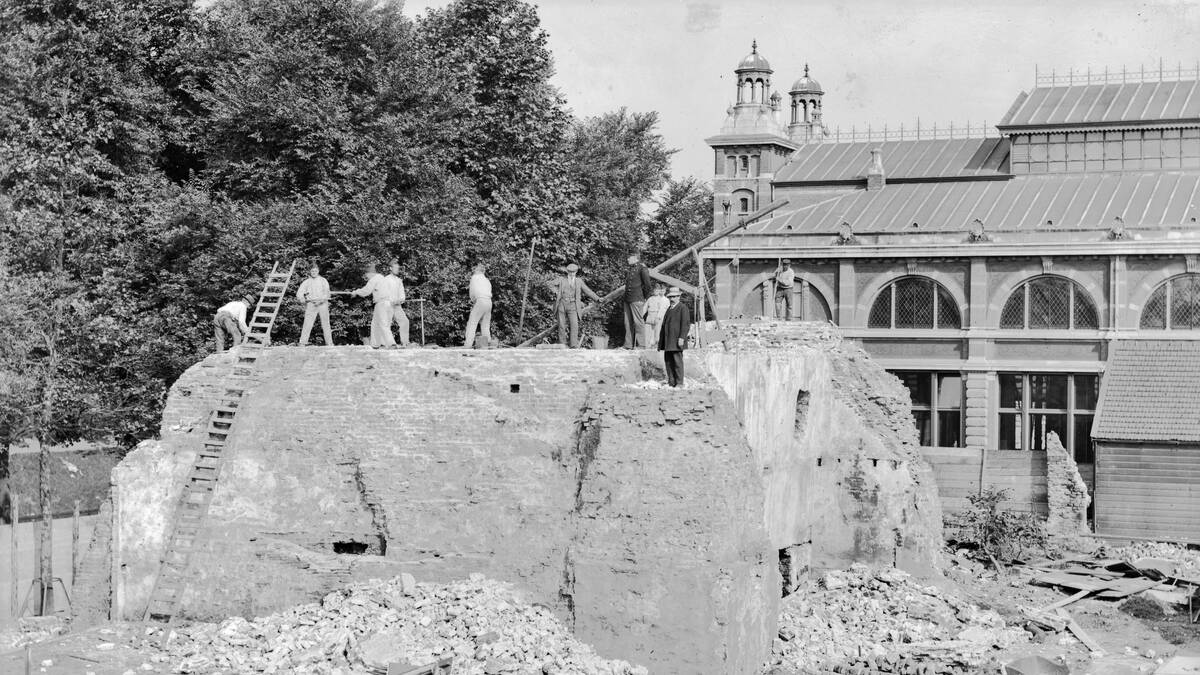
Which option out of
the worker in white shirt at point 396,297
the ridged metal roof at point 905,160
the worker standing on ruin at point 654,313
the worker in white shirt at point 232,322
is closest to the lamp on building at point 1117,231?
the ridged metal roof at point 905,160

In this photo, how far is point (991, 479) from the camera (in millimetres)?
37188

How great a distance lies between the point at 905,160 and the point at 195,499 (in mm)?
36776

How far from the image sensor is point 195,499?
2203cm

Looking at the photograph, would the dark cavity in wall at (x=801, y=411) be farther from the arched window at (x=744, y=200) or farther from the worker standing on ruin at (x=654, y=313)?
the arched window at (x=744, y=200)

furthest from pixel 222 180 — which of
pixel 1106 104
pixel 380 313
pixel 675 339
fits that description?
pixel 1106 104

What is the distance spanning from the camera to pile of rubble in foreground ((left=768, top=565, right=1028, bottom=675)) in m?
21.7

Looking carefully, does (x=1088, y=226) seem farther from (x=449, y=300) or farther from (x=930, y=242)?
(x=449, y=300)

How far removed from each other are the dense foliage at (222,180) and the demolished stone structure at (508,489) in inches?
348

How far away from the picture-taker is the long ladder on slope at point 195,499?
71.4 ft

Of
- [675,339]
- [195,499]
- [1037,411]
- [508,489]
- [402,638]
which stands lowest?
[402,638]

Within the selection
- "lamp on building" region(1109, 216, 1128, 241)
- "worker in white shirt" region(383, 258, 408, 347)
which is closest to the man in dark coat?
"worker in white shirt" region(383, 258, 408, 347)

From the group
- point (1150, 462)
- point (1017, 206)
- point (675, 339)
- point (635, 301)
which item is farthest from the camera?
point (1017, 206)

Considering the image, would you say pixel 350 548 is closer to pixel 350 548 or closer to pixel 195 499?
pixel 350 548

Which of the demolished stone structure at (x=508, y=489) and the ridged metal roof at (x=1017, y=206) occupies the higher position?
the ridged metal roof at (x=1017, y=206)
